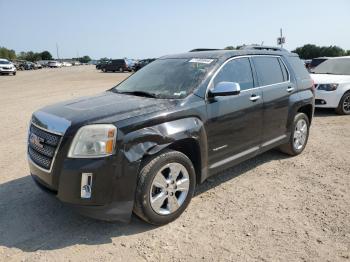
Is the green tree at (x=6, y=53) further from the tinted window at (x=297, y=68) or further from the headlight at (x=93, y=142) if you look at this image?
the headlight at (x=93, y=142)

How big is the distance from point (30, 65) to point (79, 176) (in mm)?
59512

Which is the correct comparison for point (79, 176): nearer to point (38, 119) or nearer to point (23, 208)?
point (38, 119)

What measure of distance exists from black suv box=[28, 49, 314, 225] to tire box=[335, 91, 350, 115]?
540 cm

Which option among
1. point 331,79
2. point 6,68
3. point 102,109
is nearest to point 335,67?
point 331,79

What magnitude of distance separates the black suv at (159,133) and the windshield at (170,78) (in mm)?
15

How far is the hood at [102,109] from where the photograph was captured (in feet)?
11.4

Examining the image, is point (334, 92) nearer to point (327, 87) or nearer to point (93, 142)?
point (327, 87)

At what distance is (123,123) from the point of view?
339cm

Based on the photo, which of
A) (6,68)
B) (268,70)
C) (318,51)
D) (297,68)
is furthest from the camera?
(318,51)

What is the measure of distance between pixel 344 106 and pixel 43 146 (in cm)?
888

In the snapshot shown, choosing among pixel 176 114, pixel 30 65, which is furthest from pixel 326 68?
pixel 30 65

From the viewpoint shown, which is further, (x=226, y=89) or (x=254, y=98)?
(x=254, y=98)

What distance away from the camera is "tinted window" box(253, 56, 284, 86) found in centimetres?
508

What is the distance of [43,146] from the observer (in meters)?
3.62
